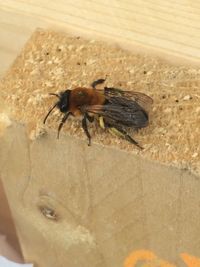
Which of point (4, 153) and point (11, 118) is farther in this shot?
point (4, 153)

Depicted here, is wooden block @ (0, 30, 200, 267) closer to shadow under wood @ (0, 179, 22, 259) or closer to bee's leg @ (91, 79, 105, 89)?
bee's leg @ (91, 79, 105, 89)

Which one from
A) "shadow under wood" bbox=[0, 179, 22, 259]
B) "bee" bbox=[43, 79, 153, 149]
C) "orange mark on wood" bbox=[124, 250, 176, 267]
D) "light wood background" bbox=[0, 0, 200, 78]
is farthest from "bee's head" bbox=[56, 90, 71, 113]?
"shadow under wood" bbox=[0, 179, 22, 259]

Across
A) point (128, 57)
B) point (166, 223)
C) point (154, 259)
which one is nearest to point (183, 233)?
point (166, 223)

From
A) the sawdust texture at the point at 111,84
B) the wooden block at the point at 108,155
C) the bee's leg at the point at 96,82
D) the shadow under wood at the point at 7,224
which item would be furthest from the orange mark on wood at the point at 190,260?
the shadow under wood at the point at 7,224

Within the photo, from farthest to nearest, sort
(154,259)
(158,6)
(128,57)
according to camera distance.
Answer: (154,259), (128,57), (158,6)

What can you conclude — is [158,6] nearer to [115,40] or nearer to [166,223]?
[115,40]

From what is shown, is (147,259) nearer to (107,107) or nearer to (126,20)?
(107,107)

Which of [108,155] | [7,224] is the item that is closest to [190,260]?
[108,155]
